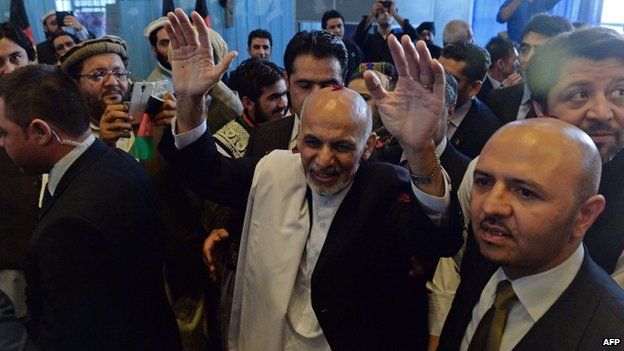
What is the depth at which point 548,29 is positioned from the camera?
3029 mm

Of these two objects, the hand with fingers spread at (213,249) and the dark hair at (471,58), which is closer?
the hand with fingers spread at (213,249)

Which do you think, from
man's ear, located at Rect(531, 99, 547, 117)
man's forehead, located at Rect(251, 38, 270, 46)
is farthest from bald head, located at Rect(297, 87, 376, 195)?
man's forehead, located at Rect(251, 38, 270, 46)

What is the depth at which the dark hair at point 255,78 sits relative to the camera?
2592mm

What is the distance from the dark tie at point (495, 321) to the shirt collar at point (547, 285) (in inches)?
1.6

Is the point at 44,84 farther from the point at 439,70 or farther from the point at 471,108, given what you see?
the point at 471,108

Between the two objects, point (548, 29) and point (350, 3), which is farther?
point (350, 3)

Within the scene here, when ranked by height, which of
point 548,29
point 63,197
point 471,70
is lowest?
point 63,197

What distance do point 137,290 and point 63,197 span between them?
0.38 m

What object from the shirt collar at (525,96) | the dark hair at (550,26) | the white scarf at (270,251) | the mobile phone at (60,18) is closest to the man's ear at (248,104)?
the white scarf at (270,251)

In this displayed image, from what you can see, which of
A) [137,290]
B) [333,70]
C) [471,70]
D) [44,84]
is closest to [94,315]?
[137,290]

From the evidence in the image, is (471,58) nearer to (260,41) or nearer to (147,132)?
(147,132)

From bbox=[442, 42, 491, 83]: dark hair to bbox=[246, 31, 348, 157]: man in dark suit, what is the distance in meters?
0.84

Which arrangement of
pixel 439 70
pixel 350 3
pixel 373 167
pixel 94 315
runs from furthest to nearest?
pixel 350 3 → pixel 373 167 → pixel 94 315 → pixel 439 70

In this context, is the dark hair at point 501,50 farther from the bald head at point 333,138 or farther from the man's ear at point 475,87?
the bald head at point 333,138
